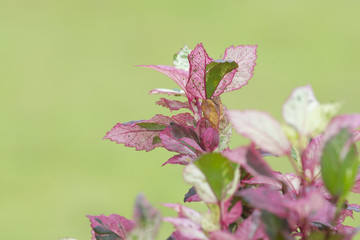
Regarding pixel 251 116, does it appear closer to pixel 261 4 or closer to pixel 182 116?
pixel 182 116

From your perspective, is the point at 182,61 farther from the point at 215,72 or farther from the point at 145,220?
the point at 145,220

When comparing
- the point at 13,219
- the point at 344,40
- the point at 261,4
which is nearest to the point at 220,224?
the point at 13,219

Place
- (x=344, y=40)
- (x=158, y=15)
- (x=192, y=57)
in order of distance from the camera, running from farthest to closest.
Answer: (x=158, y=15) < (x=344, y=40) < (x=192, y=57)

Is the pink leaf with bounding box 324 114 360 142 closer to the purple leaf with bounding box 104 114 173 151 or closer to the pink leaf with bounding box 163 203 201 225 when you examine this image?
the pink leaf with bounding box 163 203 201 225

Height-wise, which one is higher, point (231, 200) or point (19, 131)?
point (231, 200)

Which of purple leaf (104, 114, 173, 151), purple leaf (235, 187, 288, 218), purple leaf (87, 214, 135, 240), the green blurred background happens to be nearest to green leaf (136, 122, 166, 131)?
purple leaf (104, 114, 173, 151)

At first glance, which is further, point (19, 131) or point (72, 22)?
point (72, 22)

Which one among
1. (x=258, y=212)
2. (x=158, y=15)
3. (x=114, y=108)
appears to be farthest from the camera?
(x=158, y=15)
